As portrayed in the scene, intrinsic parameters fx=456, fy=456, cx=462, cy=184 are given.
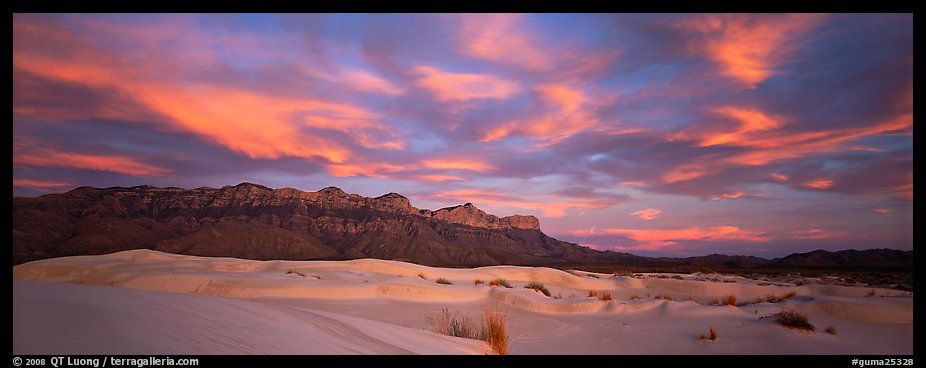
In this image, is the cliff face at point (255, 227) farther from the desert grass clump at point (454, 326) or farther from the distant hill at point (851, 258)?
the desert grass clump at point (454, 326)

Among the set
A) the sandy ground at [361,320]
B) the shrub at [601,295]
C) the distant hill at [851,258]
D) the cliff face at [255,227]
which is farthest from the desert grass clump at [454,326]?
the distant hill at [851,258]

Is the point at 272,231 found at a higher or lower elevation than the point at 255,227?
lower

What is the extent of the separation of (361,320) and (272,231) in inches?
3920

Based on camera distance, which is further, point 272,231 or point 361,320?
point 272,231

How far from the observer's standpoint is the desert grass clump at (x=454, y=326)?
307 inches

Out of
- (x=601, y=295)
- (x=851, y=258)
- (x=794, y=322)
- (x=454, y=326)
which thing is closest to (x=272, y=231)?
(x=601, y=295)

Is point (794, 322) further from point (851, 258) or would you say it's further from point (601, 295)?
point (851, 258)

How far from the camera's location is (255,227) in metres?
98.2

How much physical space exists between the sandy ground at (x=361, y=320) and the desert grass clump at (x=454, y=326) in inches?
18.3

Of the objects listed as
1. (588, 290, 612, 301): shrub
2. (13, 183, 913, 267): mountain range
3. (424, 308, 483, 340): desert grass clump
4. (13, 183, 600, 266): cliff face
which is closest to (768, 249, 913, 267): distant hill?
(13, 183, 913, 267): mountain range

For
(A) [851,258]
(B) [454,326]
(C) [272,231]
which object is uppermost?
(B) [454,326]

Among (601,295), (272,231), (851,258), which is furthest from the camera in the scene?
(851,258)
